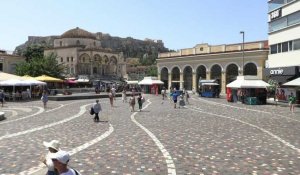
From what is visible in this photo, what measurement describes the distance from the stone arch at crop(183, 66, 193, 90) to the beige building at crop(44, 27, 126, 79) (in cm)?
3447

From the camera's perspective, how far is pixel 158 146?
48.3 ft

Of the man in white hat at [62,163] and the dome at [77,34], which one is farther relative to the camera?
the dome at [77,34]

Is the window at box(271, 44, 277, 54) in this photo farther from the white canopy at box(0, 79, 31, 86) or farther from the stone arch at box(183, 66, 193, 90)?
the stone arch at box(183, 66, 193, 90)

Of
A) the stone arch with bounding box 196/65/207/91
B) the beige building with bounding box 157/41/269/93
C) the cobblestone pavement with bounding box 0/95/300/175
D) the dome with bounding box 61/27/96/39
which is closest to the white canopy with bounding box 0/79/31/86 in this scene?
the cobblestone pavement with bounding box 0/95/300/175

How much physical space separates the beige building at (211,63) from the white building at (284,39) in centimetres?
1081

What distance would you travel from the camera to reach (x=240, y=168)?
447 inches

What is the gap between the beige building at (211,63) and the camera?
6278cm

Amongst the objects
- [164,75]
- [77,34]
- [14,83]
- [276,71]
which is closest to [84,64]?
[77,34]

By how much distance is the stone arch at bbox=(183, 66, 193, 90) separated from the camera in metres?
75.4

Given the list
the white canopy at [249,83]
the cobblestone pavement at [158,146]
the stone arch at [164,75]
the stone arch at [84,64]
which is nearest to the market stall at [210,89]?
the white canopy at [249,83]

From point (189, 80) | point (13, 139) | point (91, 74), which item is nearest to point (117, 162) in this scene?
point (13, 139)

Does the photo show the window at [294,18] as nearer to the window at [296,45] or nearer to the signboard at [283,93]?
the window at [296,45]

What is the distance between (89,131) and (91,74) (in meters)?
89.8

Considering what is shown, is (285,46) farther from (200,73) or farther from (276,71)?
→ (200,73)
